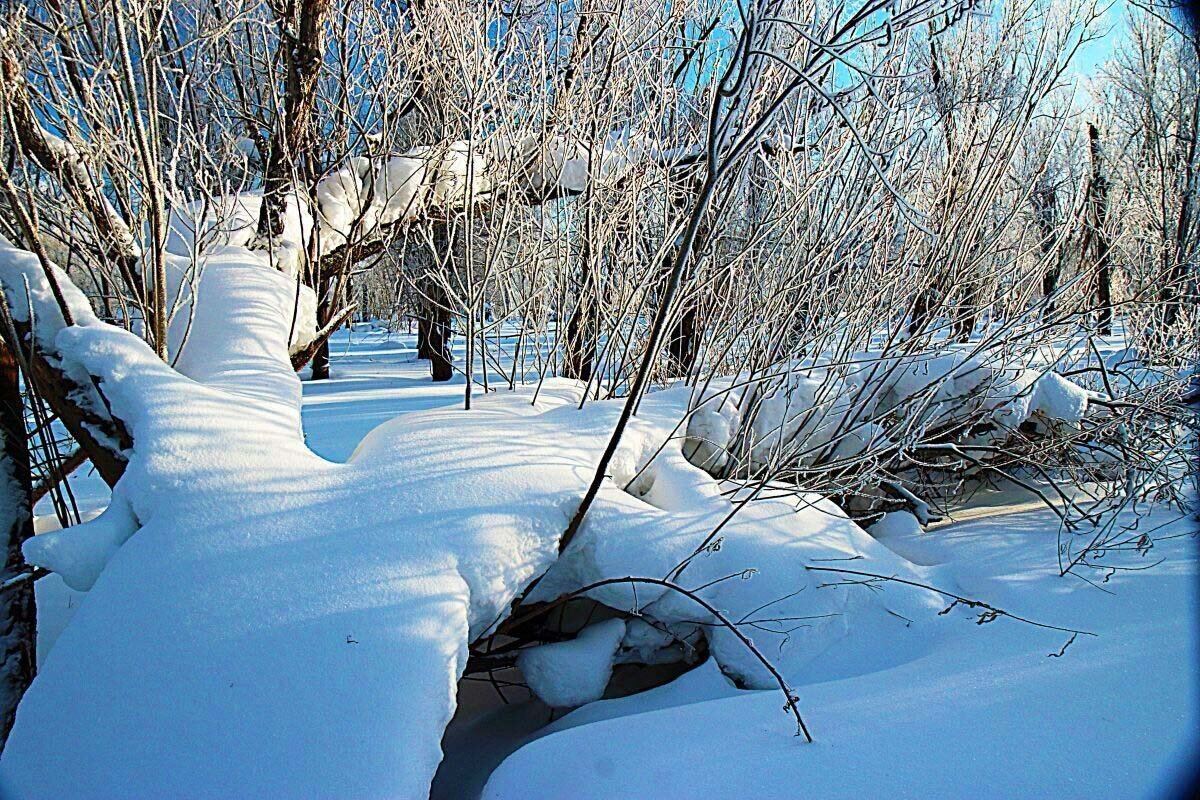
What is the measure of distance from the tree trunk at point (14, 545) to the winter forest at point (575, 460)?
0.02 metres

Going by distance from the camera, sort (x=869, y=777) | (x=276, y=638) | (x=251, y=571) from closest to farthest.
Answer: (x=869, y=777)
(x=276, y=638)
(x=251, y=571)

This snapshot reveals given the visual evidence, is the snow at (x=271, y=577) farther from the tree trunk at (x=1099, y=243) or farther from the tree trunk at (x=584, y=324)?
the tree trunk at (x=1099, y=243)

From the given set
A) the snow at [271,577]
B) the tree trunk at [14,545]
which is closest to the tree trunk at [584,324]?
the snow at [271,577]

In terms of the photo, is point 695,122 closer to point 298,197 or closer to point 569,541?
point 298,197

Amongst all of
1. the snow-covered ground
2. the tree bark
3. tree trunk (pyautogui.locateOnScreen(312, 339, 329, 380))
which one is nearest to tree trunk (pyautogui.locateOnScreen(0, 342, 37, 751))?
the snow-covered ground

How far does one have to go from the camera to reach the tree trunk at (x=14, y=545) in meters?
2.43

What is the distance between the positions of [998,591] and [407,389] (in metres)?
8.28

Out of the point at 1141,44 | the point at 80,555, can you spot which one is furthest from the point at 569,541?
the point at 1141,44

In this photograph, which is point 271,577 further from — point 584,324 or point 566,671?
point 584,324

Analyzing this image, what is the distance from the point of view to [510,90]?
3.58 meters

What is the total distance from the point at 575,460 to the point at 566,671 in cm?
71

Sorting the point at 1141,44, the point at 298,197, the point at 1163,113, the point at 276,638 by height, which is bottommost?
the point at 276,638

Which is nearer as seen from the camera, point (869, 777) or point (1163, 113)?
point (869, 777)

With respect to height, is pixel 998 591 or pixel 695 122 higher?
pixel 695 122
